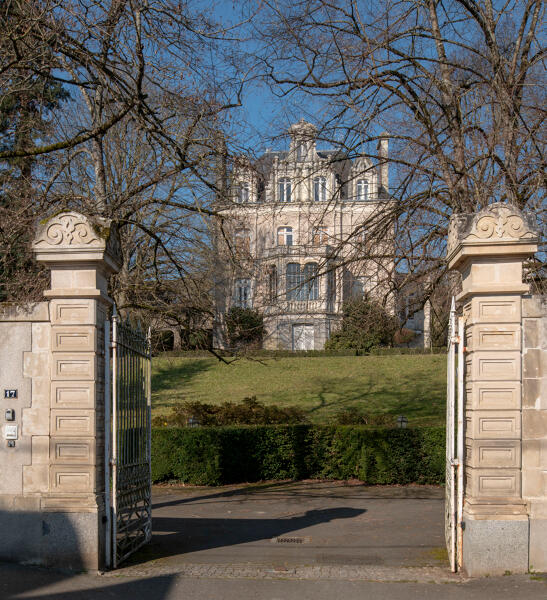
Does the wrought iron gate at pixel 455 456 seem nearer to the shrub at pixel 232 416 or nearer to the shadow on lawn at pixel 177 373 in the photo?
the shrub at pixel 232 416

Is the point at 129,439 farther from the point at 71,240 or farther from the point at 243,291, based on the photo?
the point at 243,291

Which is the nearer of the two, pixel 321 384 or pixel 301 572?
pixel 301 572

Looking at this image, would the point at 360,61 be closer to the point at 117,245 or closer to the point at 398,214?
the point at 398,214

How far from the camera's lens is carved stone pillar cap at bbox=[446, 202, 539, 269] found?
6.82m

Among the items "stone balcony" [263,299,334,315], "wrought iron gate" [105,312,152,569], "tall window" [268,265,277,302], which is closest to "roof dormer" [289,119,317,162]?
"tall window" [268,265,277,302]

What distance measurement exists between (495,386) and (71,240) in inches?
179

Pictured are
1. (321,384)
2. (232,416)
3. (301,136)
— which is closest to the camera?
(301,136)

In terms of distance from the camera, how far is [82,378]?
7.10m

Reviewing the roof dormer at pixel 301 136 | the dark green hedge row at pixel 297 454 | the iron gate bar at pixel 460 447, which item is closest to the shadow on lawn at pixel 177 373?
the dark green hedge row at pixel 297 454

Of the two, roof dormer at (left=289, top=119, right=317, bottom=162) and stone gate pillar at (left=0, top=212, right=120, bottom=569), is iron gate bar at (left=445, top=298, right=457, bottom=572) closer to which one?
stone gate pillar at (left=0, top=212, right=120, bottom=569)

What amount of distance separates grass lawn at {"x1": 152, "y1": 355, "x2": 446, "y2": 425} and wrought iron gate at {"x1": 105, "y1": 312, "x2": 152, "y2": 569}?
1341cm

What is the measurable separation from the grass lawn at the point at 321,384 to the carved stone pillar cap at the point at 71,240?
15284 mm

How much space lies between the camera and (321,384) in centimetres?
2711

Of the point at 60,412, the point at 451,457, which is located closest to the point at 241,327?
the point at 60,412
